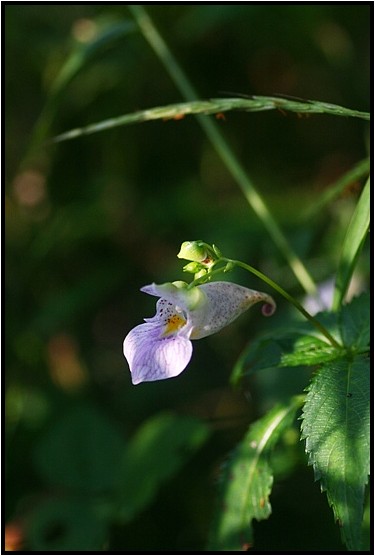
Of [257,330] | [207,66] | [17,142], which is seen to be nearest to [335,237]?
[257,330]

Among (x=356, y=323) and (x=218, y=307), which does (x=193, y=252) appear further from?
(x=356, y=323)

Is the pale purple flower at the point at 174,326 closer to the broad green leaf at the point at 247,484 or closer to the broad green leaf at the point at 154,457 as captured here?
the broad green leaf at the point at 247,484

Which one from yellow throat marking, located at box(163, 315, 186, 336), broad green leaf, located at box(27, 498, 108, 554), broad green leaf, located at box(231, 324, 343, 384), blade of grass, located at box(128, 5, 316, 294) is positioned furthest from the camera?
broad green leaf, located at box(27, 498, 108, 554)

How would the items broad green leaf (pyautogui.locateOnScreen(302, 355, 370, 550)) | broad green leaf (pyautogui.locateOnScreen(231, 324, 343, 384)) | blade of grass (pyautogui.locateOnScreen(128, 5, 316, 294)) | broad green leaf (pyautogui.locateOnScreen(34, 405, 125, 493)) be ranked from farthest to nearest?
1. broad green leaf (pyautogui.locateOnScreen(34, 405, 125, 493))
2. blade of grass (pyautogui.locateOnScreen(128, 5, 316, 294))
3. broad green leaf (pyautogui.locateOnScreen(231, 324, 343, 384))
4. broad green leaf (pyautogui.locateOnScreen(302, 355, 370, 550))

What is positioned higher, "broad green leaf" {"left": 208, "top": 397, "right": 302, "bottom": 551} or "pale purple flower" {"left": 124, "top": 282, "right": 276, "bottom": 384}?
"pale purple flower" {"left": 124, "top": 282, "right": 276, "bottom": 384}

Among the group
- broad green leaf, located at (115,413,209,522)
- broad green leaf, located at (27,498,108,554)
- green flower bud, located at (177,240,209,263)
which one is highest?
green flower bud, located at (177,240,209,263)

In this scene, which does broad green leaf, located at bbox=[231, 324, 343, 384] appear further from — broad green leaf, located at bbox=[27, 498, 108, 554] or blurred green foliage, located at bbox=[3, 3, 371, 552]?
blurred green foliage, located at bbox=[3, 3, 371, 552]

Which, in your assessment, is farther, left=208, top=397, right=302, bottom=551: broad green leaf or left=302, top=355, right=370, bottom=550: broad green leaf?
left=208, top=397, right=302, bottom=551: broad green leaf

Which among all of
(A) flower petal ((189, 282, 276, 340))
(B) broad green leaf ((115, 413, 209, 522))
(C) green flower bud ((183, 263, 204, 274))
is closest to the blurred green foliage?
(B) broad green leaf ((115, 413, 209, 522))
